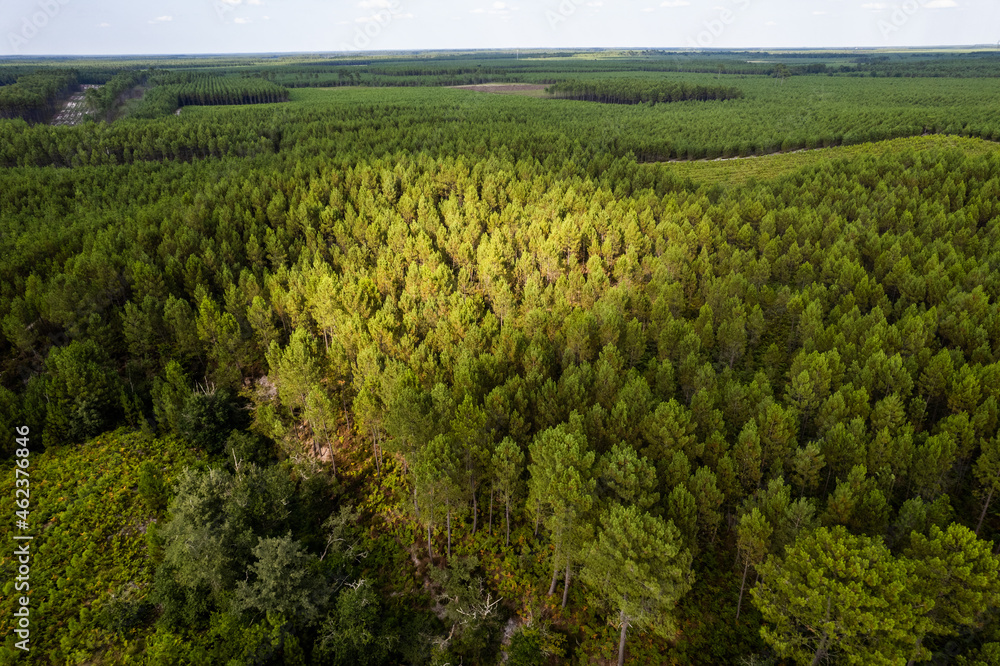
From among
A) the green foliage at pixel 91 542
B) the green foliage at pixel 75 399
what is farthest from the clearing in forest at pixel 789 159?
the green foliage at pixel 91 542

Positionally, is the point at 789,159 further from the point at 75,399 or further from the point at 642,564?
the point at 75,399

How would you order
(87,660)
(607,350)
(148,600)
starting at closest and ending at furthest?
(87,660) < (148,600) < (607,350)

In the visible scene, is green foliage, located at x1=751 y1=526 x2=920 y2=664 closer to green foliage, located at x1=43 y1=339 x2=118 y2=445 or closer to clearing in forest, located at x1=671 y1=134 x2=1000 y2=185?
green foliage, located at x1=43 y1=339 x2=118 y2=445

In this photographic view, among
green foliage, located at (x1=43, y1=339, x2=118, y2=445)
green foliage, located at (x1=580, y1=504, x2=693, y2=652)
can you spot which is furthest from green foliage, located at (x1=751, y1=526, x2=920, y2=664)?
green foliage, located at (x1=43, y1=339, x2=118, y2=445)


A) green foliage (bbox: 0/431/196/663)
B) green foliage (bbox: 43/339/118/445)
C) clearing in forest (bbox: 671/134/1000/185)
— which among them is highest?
clearing in forest (bbox: 671/134/1000/185)

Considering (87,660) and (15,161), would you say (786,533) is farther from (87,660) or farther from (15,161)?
(15,161)

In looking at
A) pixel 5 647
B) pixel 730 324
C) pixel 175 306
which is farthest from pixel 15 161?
pixel 730 324

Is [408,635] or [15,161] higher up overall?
[15,161]

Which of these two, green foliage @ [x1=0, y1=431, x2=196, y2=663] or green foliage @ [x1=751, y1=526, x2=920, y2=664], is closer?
green foliage @ [x1=751, y1=526, x2=920, y2=664]
